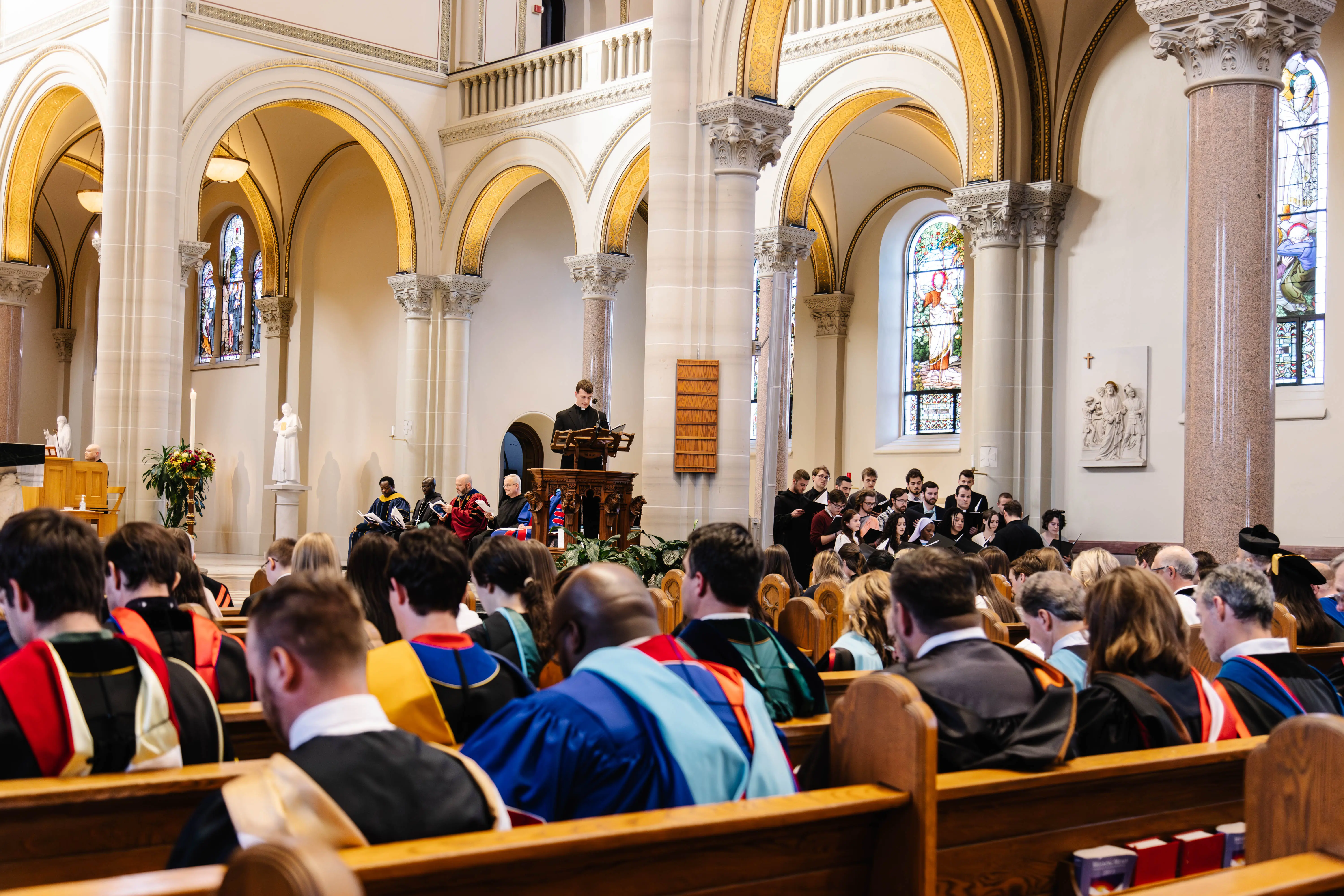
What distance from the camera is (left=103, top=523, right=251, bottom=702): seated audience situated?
3.58 metres

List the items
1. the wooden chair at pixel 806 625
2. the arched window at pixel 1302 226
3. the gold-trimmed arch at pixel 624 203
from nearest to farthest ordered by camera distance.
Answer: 1. the wooden chair at pixel 806 625
2. the arched window at pixel 1302 226
3. the gold-trimmed arch at pixel 624 203

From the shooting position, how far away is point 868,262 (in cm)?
2075

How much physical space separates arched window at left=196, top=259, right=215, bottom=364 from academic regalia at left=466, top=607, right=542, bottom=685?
2227 centimetres

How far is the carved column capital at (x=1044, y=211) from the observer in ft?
44.4

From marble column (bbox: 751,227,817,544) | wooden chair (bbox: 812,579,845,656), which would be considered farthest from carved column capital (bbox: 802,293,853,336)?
wooden chair (bbox: 812,579,845,656)

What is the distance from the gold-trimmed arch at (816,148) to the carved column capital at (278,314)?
1038cm

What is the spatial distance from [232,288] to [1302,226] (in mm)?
18876

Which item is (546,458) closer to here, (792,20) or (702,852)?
(792,20)

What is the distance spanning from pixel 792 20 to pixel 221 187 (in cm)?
1307

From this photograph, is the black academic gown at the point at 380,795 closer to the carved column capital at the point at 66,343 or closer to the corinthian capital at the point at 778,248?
the corinthian capital at the point at 778,248

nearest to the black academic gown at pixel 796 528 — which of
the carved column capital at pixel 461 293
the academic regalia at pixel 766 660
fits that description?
the academic regalia at pixel 766 660

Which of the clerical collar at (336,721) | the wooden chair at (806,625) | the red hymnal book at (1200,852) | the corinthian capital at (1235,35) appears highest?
the corinthian capital at (1235,35)

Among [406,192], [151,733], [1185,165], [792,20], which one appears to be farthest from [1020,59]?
[151,733]

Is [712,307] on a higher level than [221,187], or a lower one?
lower
